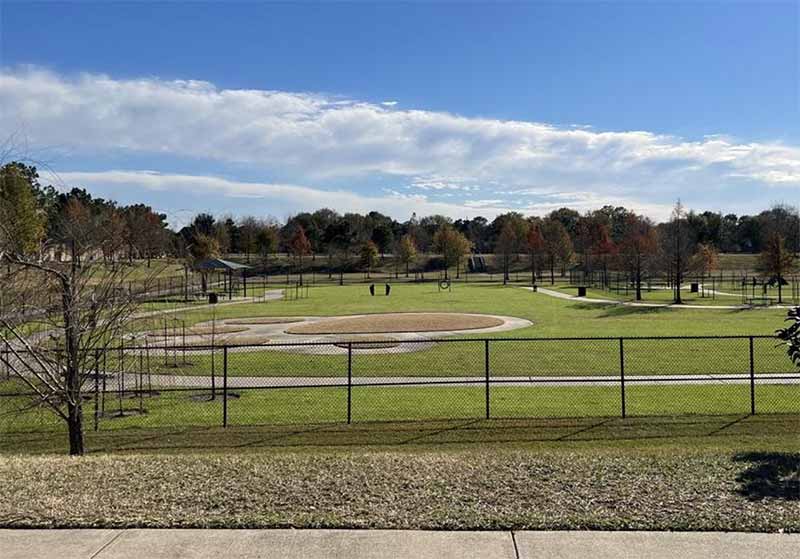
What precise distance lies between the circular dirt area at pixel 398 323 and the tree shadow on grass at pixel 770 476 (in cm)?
2542

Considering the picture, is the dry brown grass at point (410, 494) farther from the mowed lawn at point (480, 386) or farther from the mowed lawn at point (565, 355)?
the mowed lawn at point (565, 355)

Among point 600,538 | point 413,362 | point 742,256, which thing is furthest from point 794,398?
point 742,256

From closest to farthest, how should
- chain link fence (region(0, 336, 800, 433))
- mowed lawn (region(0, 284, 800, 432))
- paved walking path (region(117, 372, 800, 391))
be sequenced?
chain link fence (region(0, 336, 800, 433)) < mowed lawn (region(0, 284, 800, 432)) < paved walking path (region(117, 372, 800, 391))

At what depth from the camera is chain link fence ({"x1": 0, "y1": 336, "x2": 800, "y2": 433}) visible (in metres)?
16.4

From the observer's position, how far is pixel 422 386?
67.0 ft

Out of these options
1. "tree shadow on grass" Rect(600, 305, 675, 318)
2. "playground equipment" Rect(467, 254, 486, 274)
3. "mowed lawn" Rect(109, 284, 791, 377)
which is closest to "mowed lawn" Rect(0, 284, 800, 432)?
"mowed lawn" Rect(109, 284, 791, 377)

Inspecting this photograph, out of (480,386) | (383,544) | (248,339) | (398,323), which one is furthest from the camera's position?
(398,323)

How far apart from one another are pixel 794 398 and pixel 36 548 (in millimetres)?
17225

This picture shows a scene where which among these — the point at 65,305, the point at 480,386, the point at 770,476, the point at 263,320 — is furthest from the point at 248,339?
the point at 770,476

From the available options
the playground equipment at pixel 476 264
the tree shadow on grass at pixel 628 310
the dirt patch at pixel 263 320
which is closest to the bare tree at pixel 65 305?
the dirt patch at pixel 263 320

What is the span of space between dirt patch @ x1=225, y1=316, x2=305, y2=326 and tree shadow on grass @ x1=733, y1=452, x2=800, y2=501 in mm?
34298

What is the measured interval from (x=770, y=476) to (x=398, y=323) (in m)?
31.8

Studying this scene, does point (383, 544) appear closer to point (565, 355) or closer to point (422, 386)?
point (422, 386)

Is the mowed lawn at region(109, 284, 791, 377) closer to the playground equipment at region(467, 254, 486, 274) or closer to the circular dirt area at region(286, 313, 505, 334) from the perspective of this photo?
the circular dirt area at region(286, 313, 505, 334)
